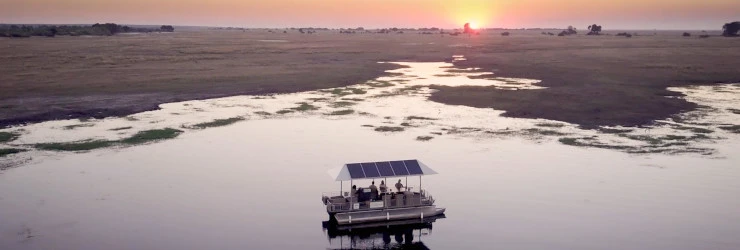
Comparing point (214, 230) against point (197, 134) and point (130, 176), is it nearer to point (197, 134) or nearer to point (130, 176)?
point (130, 176)

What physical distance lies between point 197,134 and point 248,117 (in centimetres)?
776

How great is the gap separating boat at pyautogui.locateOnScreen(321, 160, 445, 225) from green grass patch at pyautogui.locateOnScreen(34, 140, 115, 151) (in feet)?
68.2

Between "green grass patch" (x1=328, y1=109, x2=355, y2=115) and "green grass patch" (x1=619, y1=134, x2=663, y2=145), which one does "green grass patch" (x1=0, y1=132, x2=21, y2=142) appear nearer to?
"green grass patch" (x1=328, y1=109, x2=355, y2=115)

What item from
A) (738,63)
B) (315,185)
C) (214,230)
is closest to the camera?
(214,230)

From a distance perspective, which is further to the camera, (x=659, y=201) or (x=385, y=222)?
(x=659, y=201)

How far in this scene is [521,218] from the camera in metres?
28.2

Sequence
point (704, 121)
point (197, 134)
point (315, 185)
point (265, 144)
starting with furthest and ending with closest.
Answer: point (704, 121)
point (197, 134)
point (265, 144)
point (315, 185)

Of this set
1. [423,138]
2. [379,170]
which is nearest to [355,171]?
[379,170]

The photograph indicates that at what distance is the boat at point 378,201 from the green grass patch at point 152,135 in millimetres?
20366

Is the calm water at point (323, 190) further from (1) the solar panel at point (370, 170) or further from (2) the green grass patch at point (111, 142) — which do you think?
(1) the solar panel at point (370, 170)

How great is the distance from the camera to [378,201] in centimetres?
2814

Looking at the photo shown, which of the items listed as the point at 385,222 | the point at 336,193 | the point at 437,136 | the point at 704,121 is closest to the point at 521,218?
the point at 385,222

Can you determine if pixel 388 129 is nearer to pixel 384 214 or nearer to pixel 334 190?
pixel 334 190

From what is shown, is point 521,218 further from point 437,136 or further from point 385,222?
point 437,136
